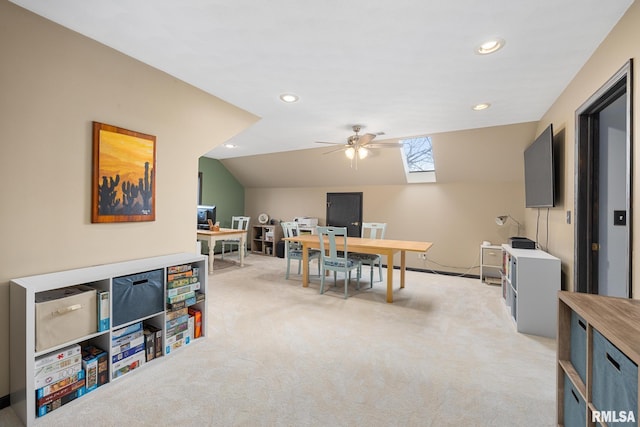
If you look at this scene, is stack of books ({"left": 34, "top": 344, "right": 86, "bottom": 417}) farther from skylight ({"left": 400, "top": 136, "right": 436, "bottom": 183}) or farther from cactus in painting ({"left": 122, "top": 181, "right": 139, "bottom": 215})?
skylight ({"left": 400, "top": 136, "right": 436, "bottom": 183})

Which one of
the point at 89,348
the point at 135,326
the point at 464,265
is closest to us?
the point at 89,348

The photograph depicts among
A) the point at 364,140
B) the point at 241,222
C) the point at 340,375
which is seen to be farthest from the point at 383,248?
the point at 241,222

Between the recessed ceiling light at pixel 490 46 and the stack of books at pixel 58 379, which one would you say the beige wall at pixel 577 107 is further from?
the stack of books at pixel 58 379

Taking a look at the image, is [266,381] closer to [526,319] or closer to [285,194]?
[526,319]

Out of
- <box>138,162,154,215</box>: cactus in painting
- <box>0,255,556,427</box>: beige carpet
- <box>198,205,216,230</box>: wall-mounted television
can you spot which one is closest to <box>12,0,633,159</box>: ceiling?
<box>138,162,154,215</box>: cactus in painting

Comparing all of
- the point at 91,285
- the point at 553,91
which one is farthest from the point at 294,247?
the point at 553,91

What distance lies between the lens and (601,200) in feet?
7.50

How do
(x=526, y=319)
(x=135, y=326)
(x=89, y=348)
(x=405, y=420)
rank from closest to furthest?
1. (x=405, y=420)
2. (x=89, y=348)
3. (x=135, y=326)
4. (x=526, y=319)

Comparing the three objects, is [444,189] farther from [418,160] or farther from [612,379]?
[612,379]

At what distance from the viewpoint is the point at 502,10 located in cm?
159

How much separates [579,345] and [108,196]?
292 centimetres

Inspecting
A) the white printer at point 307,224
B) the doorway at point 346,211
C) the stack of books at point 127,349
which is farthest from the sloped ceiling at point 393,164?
the stack of books at point 127,349

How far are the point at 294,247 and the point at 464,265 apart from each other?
9.97 ft

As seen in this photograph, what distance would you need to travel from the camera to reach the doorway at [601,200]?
88.0 inches
